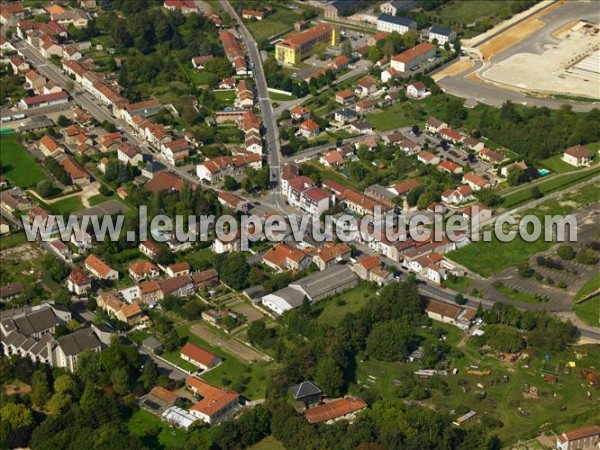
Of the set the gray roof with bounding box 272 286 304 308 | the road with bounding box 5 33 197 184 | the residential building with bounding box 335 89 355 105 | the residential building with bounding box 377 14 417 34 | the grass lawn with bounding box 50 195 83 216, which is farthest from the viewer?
the residential building with bounding box 377 14 417 34

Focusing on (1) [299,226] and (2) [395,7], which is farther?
(2) [395,7]

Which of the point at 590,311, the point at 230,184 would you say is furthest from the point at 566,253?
the point at 230,184

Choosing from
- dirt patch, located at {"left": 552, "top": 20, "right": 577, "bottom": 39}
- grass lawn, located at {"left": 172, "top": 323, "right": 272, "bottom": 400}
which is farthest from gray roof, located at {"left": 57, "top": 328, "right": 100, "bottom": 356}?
dirt patch, located at {"left": 552, "top": 20, "right": 577, "bottom": 39}

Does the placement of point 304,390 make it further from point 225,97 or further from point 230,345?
point 225,97

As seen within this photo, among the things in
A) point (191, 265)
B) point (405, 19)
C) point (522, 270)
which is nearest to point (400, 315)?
point (522, 270)

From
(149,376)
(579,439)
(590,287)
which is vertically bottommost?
(590,287)

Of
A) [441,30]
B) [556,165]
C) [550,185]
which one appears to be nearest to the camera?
[550,185]

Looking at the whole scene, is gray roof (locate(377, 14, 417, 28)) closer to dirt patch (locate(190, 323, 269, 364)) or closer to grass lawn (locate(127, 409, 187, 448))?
dirt patch (locate(190, 323, 269, 364))
